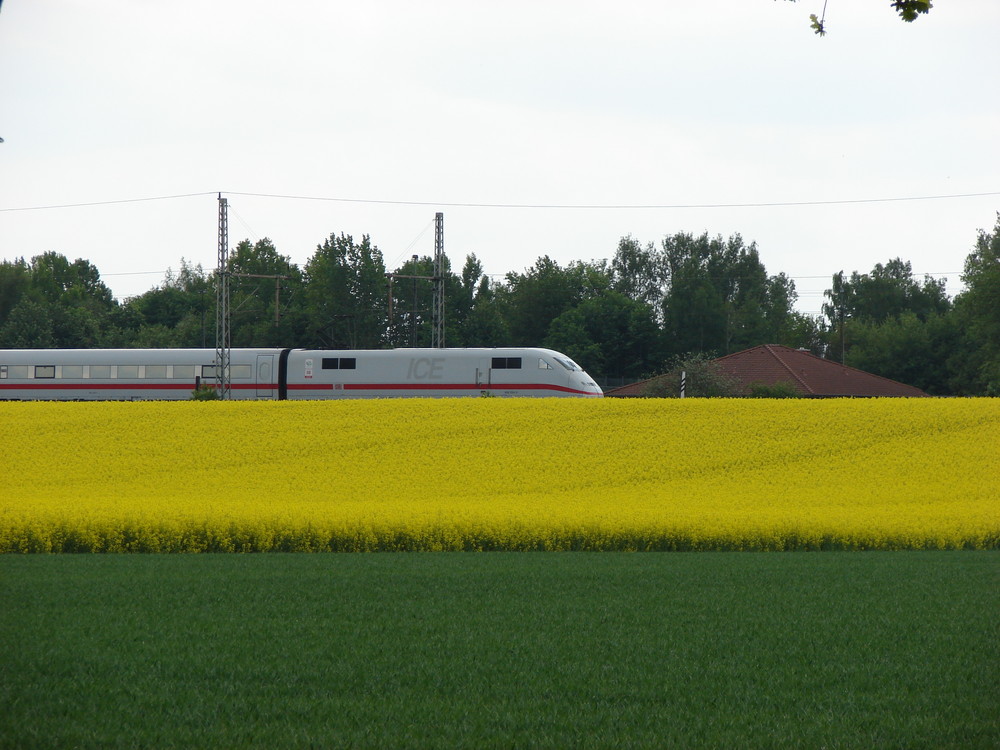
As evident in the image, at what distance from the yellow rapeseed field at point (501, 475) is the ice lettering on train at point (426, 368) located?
31.0 ft

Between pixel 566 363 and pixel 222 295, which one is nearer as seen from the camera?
pixel 222 295

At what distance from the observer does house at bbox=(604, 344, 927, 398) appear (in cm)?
5412

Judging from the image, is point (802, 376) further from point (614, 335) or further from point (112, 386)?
point (112, 386)

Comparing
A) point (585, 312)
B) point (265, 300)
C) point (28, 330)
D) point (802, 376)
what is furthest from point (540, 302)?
point (28, 330)

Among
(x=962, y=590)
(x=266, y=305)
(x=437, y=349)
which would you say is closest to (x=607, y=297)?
(x=266, y=305)

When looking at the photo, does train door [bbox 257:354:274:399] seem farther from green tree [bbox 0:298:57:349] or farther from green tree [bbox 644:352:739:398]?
green tree [bbox 0:298:57:349]

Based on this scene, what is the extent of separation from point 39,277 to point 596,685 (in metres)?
104

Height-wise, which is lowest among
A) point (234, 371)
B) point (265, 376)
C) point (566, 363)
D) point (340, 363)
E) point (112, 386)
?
point (112, 386)

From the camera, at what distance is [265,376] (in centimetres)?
3850

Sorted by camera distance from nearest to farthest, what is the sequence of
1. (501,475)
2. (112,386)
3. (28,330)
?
(501,475) → (112,386) → (28,330)

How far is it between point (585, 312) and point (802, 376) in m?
24.6

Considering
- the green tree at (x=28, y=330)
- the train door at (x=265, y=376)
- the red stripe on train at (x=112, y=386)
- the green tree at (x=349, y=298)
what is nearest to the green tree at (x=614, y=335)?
the green tree at (x=349, y=298)

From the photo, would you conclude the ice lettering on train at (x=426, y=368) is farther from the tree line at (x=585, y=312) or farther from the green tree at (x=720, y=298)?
the green tree at (x=720, y=298)

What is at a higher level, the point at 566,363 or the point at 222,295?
Answer: the point at 222,295
